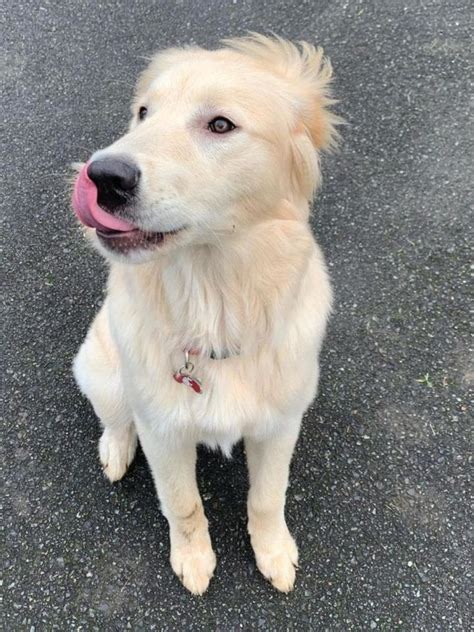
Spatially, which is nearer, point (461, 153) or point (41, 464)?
point (41, 464)

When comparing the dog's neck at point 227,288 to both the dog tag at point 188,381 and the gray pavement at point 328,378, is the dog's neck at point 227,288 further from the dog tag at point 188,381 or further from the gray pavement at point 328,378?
the gray pavement at point 328,378

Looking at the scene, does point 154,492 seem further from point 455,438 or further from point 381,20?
point 381,20

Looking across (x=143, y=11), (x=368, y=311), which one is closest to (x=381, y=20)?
(x=143, y=11)

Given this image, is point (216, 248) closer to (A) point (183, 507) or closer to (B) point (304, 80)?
(B) point (304, 80)

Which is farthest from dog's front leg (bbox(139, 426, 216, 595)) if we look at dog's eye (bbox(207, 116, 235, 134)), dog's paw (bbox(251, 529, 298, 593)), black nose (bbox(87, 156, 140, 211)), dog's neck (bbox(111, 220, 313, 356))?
dog's eye (bbox(207, 116, 235, 134))

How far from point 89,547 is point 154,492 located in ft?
1.15

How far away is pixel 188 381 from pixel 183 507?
2.08 feet

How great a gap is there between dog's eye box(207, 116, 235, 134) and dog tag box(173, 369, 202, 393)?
75 cm

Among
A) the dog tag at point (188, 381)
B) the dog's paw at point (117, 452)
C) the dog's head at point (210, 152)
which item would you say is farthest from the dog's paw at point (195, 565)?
the dog's head at point (210, 152)

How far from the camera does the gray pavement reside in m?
2.33

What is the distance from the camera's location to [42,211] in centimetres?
371

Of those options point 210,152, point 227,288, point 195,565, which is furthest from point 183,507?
point 210,152

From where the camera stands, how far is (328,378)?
9.65 feet

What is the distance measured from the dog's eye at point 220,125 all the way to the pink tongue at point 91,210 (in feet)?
1.21
